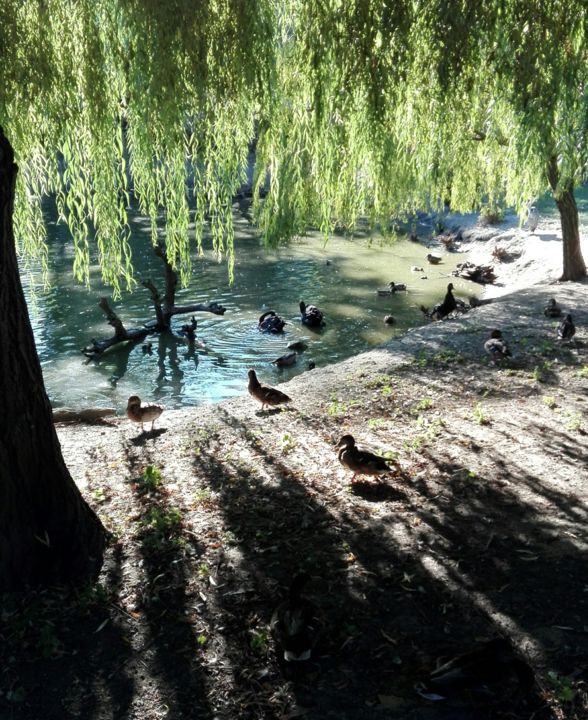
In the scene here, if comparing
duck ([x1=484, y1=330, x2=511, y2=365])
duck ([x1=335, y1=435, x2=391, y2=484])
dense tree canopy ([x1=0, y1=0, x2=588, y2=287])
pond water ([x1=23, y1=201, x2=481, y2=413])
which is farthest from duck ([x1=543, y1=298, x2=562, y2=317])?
duck ([x1=335, y1=435, x2=391, y2=484])

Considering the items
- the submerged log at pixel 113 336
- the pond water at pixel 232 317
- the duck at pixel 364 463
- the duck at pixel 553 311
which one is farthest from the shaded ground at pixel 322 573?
the submerged log at pixel 113 336

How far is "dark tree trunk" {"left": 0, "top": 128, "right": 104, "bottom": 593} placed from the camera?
4.26m

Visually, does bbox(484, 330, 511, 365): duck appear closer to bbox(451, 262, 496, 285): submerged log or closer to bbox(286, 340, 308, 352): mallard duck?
bbox(286, 340, 308, 352): mallard duck

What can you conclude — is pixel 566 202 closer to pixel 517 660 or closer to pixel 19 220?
pixel 19 220

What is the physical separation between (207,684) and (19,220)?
15.9ft

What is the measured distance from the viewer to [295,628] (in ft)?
12.9

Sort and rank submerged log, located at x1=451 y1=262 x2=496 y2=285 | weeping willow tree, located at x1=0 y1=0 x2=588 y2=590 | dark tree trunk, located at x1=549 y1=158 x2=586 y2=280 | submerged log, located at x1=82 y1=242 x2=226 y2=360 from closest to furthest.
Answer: weeping willow tree, located at x1=0 y1=0 x2=588 y2=590, submerged log, located at x1=82 y1=242 x2=226 y2=360, dark tree trunk, located at x1=549 y1=158 x2=586 y2=280, submerged log, located at x1=451 y1=262 x2=496 y2=285

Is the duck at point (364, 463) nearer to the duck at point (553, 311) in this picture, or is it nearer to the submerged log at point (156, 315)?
the duck at point (553, 311)

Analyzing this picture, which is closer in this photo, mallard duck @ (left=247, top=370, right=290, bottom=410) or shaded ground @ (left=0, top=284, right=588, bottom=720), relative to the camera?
shaded ground @ (left=0, top=284, right=588, bottom=720)

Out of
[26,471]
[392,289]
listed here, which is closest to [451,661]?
[26,471]

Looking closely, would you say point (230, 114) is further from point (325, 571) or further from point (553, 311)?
point (553, 311)

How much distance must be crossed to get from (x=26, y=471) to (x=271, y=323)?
13.7 meters

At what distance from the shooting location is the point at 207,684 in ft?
12.7

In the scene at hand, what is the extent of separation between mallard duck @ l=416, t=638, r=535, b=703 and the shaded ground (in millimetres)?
66
